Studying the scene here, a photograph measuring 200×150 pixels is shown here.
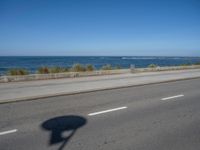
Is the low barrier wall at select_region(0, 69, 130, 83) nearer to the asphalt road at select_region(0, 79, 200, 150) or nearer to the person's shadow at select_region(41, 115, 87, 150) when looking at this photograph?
the asphalt road at select_region(0, 79, 200, 150)

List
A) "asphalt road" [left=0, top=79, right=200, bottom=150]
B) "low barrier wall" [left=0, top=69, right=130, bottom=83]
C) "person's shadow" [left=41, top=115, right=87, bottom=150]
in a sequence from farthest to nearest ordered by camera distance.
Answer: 1. "low barrier wall" [left=0, top=69, right=130, bottom=83]
2. "person's shadow" [left=41, top=115, right=87, bottom=150]
3. "asphalt road" [left=0, top=79, right=200, bottom=150]

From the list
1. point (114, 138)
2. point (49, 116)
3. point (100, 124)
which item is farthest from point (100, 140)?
point (49, 116)

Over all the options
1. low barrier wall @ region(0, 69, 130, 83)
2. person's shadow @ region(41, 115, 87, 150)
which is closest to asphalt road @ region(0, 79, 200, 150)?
person's shadow @ region(41, 115, 87, 150)

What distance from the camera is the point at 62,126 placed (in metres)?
5.18

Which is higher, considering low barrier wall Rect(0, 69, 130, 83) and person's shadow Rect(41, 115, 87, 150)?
low barrier wall Rect(0, 69, 130, 83)

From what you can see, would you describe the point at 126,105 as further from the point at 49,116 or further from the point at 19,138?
the point at 19,138

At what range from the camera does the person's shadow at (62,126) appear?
14.3 ft

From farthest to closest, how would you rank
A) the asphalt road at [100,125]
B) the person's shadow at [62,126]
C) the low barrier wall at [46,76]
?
the low barrier wall at [46,76] < the person's shadow at [62,126] < the asphalt road at [100,125]

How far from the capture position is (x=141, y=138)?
14.6 feet

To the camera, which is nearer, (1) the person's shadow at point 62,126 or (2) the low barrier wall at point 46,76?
(1) the person's shadow at point 62,126

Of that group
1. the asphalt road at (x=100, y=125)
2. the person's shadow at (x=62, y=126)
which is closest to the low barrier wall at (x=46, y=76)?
the asphalt road at (x=100, y=125)

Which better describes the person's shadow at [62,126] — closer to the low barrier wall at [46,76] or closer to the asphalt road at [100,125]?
the asphalt road at [100,125]

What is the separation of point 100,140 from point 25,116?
127 inches

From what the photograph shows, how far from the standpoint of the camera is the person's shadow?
4348 millimetres
